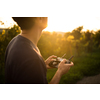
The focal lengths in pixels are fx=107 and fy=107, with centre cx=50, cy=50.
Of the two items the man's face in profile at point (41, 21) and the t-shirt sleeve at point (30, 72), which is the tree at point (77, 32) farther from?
the t-shirt sleeve at point (30, 72)

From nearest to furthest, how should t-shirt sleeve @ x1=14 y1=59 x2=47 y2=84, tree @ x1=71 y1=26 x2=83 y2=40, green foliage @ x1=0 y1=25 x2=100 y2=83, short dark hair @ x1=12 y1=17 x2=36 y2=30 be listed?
t-shirt sleeve @ x1=14 y1=59 x2=47 y2=84 → short dark hair @ x1=12 y1=17 x2=36 y2=30 → green foliage @ x1=0 y1=25 x2=100 y2=83 → tree @ x1=71 y1=26 x2=83 y2=40

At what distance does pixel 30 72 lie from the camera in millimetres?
957

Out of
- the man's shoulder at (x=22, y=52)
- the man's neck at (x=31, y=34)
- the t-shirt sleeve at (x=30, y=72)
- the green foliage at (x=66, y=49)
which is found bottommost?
the green foliage at (x=66, y=49)

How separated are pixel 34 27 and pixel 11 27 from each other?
499 centimetres

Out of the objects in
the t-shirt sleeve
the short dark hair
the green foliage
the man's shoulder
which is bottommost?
the green foliage

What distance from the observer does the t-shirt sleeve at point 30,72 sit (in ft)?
3.11

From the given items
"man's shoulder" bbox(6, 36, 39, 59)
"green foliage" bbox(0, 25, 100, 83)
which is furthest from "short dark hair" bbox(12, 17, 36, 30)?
"green foliage" bbox(0, 25, 100, 83)

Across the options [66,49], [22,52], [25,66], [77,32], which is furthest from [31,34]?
[77,32]

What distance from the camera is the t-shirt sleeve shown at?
948mm

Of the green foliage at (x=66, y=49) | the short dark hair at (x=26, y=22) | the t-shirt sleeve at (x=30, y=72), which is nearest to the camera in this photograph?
the t-shirt sleeve at (x=30, y=72)

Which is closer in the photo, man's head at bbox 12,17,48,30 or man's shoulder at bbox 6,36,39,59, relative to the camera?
man's shoulder at bbox 6,36,39,59

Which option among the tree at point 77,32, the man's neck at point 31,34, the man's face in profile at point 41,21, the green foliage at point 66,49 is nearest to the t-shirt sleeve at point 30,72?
the man's neck at point 31,34

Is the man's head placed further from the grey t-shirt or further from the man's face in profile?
the grey t-shirt

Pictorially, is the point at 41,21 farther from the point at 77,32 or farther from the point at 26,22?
the point at 77,32
